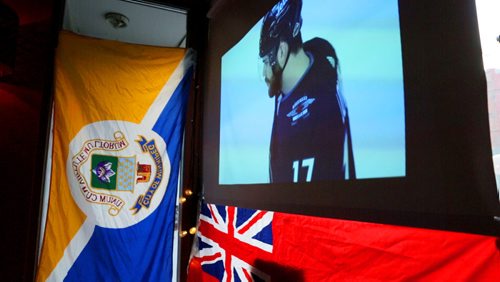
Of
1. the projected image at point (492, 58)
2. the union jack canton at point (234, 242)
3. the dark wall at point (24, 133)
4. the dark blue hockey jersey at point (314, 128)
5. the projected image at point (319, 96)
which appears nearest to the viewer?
the projected image at point (492, 58)

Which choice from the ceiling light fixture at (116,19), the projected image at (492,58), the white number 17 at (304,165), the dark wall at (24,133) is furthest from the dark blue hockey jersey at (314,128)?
the ceiling light fixture at (116,19)

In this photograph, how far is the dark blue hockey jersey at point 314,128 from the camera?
1.23m

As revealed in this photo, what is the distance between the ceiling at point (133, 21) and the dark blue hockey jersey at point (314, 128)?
68.2 inches

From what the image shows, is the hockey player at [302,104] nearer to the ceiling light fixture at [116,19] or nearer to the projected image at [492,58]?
the projected image at [492,58]

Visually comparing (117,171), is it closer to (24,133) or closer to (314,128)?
(24,133)

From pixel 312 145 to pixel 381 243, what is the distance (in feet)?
1.55

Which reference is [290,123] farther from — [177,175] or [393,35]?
[177,175]

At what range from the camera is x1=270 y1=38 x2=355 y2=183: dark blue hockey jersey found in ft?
4.02

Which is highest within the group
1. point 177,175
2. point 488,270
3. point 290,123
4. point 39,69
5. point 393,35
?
point 39,69

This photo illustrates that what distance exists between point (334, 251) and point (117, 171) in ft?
5.75

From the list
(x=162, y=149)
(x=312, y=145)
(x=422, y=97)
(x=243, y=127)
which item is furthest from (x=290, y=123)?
(x=162, y=149)

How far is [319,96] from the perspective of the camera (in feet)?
4.38

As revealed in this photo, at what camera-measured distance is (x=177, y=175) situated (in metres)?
2.58

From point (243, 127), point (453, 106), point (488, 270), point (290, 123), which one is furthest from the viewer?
point (243, 127)
